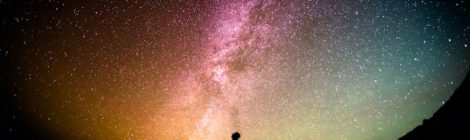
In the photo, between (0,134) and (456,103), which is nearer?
(456,103)

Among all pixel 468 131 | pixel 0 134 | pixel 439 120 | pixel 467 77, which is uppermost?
pixel 0 134

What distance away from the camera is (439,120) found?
21.4 feet

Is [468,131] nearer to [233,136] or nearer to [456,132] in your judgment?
[456,132]

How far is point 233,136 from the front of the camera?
323 inches

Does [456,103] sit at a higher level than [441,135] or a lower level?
higher

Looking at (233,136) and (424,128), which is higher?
(233,136)

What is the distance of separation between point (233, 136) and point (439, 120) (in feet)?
16.8

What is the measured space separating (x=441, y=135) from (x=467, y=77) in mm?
1600

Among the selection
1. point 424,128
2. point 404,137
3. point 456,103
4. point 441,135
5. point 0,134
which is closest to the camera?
point 456,103

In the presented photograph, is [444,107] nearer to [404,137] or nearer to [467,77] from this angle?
[467,77]

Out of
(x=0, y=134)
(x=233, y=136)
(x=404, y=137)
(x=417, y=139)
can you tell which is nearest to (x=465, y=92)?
(x=417, y=139)

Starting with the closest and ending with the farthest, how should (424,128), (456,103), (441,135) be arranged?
1. (456,103)
2. (441,135)
3. (424,128)

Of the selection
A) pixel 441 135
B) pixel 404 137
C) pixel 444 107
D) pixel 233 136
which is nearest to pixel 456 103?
pixel 444 107

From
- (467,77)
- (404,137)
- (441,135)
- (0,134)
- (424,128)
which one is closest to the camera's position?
(467,77)
